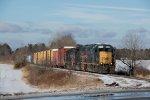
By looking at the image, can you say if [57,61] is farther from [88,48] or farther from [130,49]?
[88,48]

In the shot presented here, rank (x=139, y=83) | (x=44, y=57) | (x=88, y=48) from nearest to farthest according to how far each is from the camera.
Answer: (x=139, y=83), (x=88, y=48), (x=44, y=57)

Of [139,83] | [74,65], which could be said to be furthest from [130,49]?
[139,83]

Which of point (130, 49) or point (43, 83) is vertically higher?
point (130, 49)

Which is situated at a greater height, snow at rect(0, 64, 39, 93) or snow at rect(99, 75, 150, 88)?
snow at rect(99, 75, 150, 88)

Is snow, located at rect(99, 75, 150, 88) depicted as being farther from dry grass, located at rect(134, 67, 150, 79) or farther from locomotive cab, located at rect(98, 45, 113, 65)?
dry grass, located at rect(134, 67, 150, 79)

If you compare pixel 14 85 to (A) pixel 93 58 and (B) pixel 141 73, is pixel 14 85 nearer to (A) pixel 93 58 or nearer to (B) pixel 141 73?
(A) pixel 93 58

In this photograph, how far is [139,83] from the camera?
97.5ft

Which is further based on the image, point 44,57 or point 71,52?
point 44,57

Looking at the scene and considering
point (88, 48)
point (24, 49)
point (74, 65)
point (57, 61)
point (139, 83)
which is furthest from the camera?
point (24, 49)

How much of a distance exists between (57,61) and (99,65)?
25.6 m

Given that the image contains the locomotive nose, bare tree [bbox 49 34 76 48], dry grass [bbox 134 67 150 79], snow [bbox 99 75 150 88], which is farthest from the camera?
bare tree [bbox 49 34 76 48]

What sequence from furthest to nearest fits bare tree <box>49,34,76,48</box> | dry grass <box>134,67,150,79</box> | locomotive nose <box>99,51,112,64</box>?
1. bare tree <box>49,34,76,48</box>
2. dry grass <box>134,67,150,79</box>
3. locomotive nose <box>99,51,112,64</box>

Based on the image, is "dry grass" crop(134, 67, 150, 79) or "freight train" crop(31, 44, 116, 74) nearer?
"freight train" crop(31, 44, 116, 74)

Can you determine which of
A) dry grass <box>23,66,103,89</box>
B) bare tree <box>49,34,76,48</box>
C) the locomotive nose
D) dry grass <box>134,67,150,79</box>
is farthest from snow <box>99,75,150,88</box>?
bare tree <box>49,34,76,48</box>
